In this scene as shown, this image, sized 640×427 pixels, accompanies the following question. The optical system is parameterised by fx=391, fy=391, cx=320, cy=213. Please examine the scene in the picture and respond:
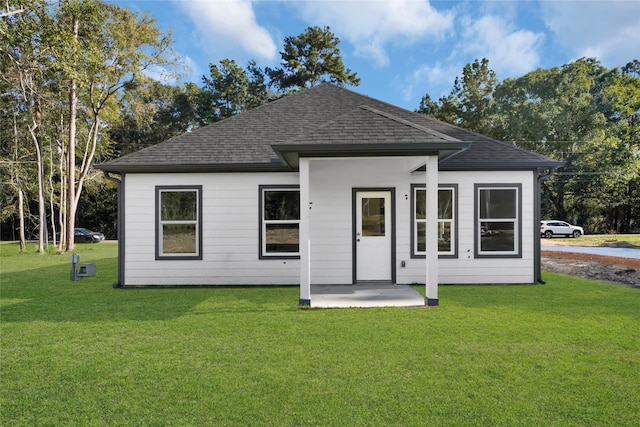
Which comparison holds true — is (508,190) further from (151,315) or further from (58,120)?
(58,120)

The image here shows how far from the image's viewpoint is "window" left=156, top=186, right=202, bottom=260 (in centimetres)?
838

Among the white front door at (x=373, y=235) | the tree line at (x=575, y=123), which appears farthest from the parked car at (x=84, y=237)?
the tree line at (x=575, y=123)

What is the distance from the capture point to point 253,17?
1598 centimetres

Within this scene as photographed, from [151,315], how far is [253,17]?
13928 mm

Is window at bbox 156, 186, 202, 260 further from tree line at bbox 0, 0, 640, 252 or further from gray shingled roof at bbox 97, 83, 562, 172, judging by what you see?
tree line at bbox 0, 0, 640, 252

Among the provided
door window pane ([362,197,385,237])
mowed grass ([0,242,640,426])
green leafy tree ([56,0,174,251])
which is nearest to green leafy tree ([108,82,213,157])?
green leafy tree ([56,0,174,251])

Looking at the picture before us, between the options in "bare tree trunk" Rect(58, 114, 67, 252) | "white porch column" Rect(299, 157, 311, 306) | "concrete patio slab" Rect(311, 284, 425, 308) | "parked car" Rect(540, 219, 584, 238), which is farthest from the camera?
"parked car" Rect(540, 219, 584, 238)

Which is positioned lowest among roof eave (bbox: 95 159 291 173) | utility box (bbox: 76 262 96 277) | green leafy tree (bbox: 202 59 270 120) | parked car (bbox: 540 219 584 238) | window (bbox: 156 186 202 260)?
utility box (bbox: 76 262 96 277)

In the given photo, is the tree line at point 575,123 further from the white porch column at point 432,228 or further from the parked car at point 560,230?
the white porch column at point 432,228

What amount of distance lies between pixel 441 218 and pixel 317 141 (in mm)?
3726

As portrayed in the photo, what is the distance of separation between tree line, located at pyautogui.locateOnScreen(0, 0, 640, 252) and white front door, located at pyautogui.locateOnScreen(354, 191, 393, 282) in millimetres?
11408

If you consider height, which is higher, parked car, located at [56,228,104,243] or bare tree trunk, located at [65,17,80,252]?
bare tree trunk, located at [65,17,80,252]

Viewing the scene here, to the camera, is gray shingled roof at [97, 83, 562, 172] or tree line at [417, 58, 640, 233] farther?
tree line at [417, 58, 640, 233]

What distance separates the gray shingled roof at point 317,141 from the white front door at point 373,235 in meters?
1.52
